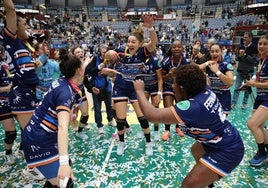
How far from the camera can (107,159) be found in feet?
13.8

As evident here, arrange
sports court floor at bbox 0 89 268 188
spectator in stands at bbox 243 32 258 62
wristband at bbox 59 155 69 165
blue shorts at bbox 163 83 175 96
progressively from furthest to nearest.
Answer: spectator in stands at bbox 243 32 258 62, blue shorts at bbox 163 83 175 96, sports court floor at bbox 0 89 268 188, wristband at bbox 59 155 69 165

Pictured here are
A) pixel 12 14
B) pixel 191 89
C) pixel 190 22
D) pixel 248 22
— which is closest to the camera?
pixel 191 89

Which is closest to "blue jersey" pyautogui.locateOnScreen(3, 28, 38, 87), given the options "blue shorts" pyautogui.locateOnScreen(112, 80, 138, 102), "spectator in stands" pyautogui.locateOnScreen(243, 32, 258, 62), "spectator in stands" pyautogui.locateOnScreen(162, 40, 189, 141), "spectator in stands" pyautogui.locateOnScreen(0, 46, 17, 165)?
"spectator in stands" pyautogui.locateOnScreen(0, 46, 17, 165)

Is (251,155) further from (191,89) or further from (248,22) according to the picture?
(248,22)

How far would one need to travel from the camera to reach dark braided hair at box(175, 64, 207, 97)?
2342mm

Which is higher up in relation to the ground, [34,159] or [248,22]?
[248,22]

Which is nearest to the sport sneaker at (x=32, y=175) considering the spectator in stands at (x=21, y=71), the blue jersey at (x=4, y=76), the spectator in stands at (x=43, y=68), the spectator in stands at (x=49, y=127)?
the spectator in stands at (x=21, y=71)

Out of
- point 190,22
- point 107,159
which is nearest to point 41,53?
point 107,159

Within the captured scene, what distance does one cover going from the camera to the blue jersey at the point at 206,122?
2.26 meters

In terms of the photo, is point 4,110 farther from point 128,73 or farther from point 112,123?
point 112,123

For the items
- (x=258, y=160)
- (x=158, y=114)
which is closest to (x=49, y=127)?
(x=158, y=114)

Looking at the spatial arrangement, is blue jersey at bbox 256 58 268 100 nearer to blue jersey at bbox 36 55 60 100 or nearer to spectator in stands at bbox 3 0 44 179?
spectator in stands at bbox 3 0 44 179

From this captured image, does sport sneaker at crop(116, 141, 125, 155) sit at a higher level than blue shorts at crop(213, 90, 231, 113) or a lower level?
lower

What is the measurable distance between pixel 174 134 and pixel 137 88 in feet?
9.64
